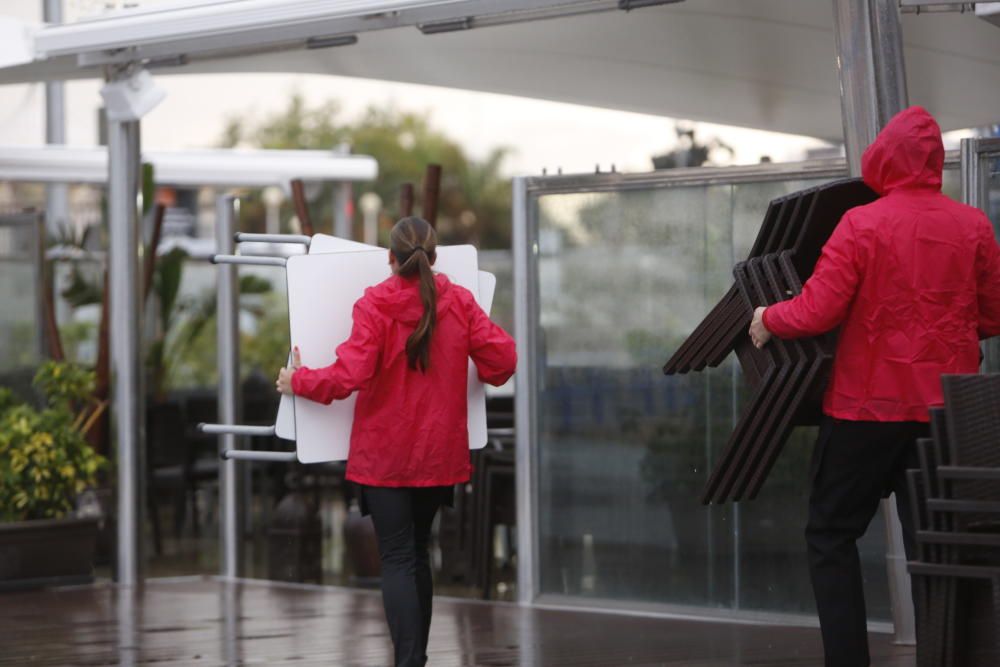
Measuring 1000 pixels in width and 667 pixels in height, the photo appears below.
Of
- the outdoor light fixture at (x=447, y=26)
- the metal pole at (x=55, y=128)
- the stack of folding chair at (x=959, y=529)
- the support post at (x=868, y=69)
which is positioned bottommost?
the stack of folding chair at (x=959, y=529)

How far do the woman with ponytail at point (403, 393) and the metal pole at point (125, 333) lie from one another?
142 inches

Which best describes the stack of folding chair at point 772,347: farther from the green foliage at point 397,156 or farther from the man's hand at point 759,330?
the green foliage at point 397,156

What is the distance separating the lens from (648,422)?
7590mm

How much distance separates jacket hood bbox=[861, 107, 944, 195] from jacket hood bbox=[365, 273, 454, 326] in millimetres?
1542

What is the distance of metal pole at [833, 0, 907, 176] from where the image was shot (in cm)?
622

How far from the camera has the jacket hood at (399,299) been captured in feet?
17.9

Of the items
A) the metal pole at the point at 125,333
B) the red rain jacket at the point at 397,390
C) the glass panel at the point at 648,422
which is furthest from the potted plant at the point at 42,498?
the red rain jacket at the point at 397,390

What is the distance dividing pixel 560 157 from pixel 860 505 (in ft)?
127

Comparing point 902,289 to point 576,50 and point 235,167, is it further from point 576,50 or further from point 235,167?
point 235,167

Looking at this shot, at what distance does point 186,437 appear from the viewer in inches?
466

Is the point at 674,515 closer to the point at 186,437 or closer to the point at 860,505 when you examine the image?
the point at 860,505

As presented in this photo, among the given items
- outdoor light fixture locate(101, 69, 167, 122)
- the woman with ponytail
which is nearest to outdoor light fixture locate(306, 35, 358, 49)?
outdoor light fixture locate(101, 69, 167, 122)

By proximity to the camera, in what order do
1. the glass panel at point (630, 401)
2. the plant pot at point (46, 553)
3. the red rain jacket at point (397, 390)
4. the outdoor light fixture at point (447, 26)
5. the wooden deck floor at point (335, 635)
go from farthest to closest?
the plant pot at point (46, 553), the outdoor light fixture at point (447, 26), the glass panel at point (630, 401), the wooden deck floor at point (335, 635), the red rain jacket at point (397, 390)

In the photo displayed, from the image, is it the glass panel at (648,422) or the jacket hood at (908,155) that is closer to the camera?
the jacket hood at (908,155)
